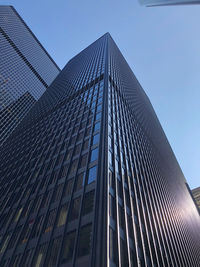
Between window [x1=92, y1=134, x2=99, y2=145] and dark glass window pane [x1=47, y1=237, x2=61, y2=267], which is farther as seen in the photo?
window [x1=92, y1=134, x2=99, y2=145]

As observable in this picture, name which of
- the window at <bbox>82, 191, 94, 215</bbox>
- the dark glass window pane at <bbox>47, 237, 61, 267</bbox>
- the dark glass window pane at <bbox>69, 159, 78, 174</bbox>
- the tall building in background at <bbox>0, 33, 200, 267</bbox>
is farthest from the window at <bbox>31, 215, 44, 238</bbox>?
the dark glass window pane at <bbox>69, 159, 78, 174</bbox>

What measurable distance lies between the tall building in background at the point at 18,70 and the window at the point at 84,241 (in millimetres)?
85547

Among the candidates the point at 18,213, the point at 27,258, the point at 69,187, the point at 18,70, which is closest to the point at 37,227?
the point at 27,258

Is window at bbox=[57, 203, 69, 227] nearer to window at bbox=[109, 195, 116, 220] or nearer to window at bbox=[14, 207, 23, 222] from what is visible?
window at bbox=[109, 195, 116, 220]

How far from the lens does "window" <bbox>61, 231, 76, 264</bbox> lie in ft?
56.1

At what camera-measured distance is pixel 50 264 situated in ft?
58.2

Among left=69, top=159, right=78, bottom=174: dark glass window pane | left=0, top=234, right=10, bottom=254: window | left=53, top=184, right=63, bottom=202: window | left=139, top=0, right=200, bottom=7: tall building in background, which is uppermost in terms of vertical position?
left=139, top=0, right=200, bottom=7: tall building in background

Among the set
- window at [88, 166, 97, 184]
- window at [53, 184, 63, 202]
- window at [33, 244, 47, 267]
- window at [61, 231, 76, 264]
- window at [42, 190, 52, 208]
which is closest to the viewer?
window at [61, 231, 76, 264]

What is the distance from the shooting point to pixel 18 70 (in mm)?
126750

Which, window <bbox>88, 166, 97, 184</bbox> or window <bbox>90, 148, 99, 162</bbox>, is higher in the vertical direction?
window <bbox>90, 148, 99, 162</bbox>

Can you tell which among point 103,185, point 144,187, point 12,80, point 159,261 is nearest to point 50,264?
point 103,185

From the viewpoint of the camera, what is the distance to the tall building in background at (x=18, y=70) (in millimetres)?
105625

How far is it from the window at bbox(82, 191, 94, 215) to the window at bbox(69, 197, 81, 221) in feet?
3.08

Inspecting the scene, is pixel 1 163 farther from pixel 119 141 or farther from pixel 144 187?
pixel 144 187
